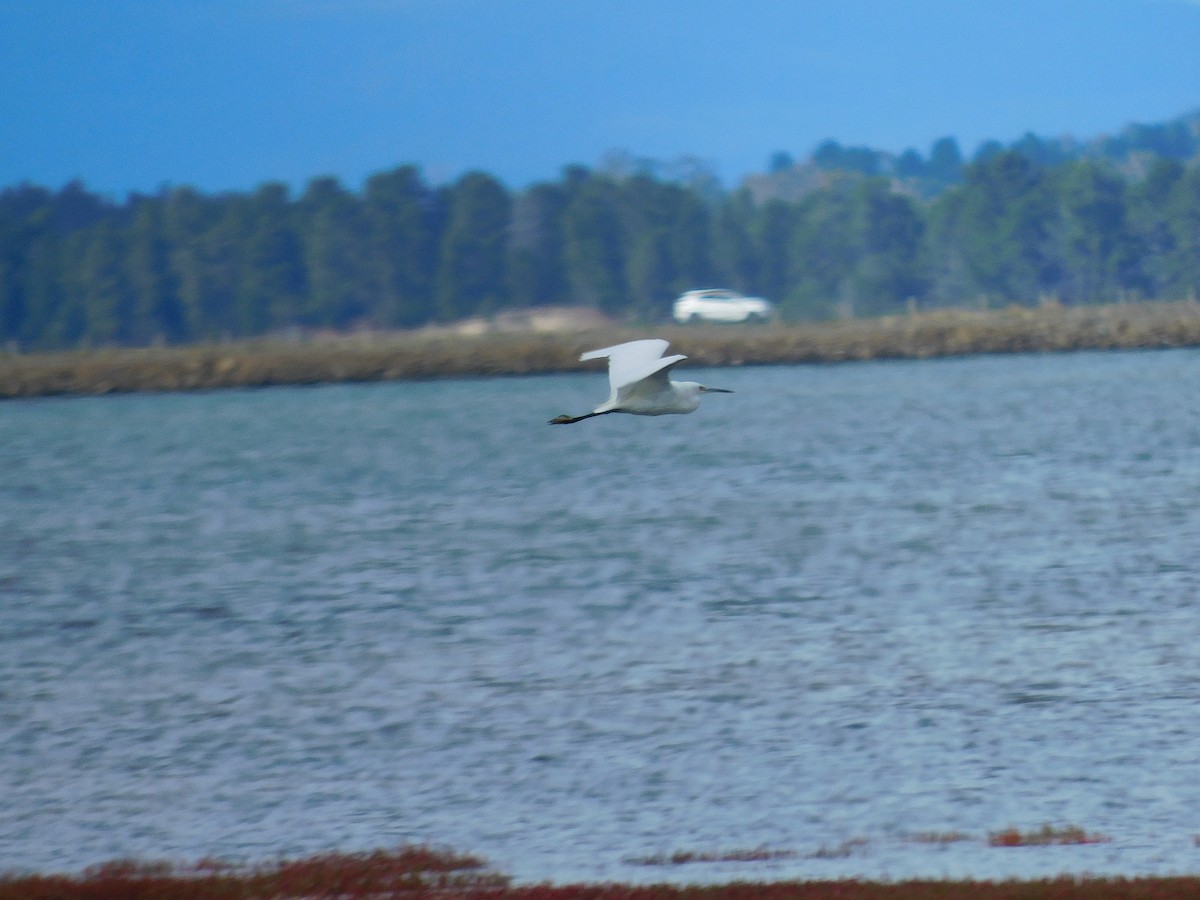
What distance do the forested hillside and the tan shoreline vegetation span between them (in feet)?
75.1

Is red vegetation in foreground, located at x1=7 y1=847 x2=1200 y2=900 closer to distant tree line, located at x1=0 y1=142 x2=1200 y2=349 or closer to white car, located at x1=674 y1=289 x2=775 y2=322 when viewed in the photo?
white car, located at x1=674 y1=289 x2=775 y2=322

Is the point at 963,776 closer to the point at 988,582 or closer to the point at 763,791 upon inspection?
the point at 763,791

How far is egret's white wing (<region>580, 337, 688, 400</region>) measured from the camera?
1423 cm

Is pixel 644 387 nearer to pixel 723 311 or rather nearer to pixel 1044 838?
pixel 1044 838

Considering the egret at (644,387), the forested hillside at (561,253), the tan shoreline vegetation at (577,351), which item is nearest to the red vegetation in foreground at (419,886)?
Result: the egret at (644,387)

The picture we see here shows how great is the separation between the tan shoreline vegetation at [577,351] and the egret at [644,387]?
5407 cm

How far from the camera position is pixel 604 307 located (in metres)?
104

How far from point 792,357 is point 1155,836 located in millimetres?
61951

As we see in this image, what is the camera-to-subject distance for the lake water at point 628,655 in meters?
14.1

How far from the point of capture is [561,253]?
110 metres

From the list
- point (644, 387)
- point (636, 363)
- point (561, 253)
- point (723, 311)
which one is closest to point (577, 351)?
point (723, 311)

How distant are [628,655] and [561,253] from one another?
295 ft

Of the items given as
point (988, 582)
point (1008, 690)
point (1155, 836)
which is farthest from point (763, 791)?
point (988, 582)

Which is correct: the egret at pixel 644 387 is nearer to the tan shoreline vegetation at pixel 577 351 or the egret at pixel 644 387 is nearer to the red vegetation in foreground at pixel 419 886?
the red vegetation in foreground at pixel 419 886
